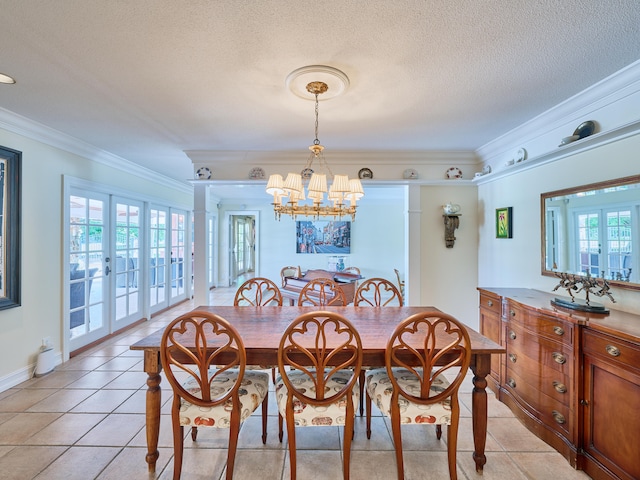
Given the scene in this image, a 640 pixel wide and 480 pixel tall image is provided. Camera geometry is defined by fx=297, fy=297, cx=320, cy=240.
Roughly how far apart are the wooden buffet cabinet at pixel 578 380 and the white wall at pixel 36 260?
426cm

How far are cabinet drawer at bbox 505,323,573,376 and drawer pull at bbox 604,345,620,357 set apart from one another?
0.22m

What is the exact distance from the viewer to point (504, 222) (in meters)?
3.19

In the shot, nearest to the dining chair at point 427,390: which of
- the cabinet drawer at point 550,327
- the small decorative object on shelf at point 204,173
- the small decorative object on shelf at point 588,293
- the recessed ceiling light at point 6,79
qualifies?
the cabinet drawer at point 550,327

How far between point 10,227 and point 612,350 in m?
4.41

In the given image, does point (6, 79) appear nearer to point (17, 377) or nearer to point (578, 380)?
point (17, 377)

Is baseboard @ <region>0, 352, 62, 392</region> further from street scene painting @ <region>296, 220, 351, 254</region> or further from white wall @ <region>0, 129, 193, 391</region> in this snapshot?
street scene painting @ <region>296, 220, 351, 254</region>

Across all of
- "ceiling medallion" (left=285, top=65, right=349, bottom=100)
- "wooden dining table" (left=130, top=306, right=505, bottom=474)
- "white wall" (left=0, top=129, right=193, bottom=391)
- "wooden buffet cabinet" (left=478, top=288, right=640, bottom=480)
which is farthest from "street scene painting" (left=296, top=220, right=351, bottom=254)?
"wooden dining table" (left=130, top=306, right=505, bottom=474)

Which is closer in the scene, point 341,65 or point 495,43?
point 495,43

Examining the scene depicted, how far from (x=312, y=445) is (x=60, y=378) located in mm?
2578

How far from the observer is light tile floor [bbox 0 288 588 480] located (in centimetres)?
172

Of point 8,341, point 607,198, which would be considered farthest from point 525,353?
point 8,341

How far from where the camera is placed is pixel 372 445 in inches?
76.8

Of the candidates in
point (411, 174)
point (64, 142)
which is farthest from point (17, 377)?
point (411, 174)

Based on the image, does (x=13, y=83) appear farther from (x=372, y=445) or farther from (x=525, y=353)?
(x=525, y=353)
